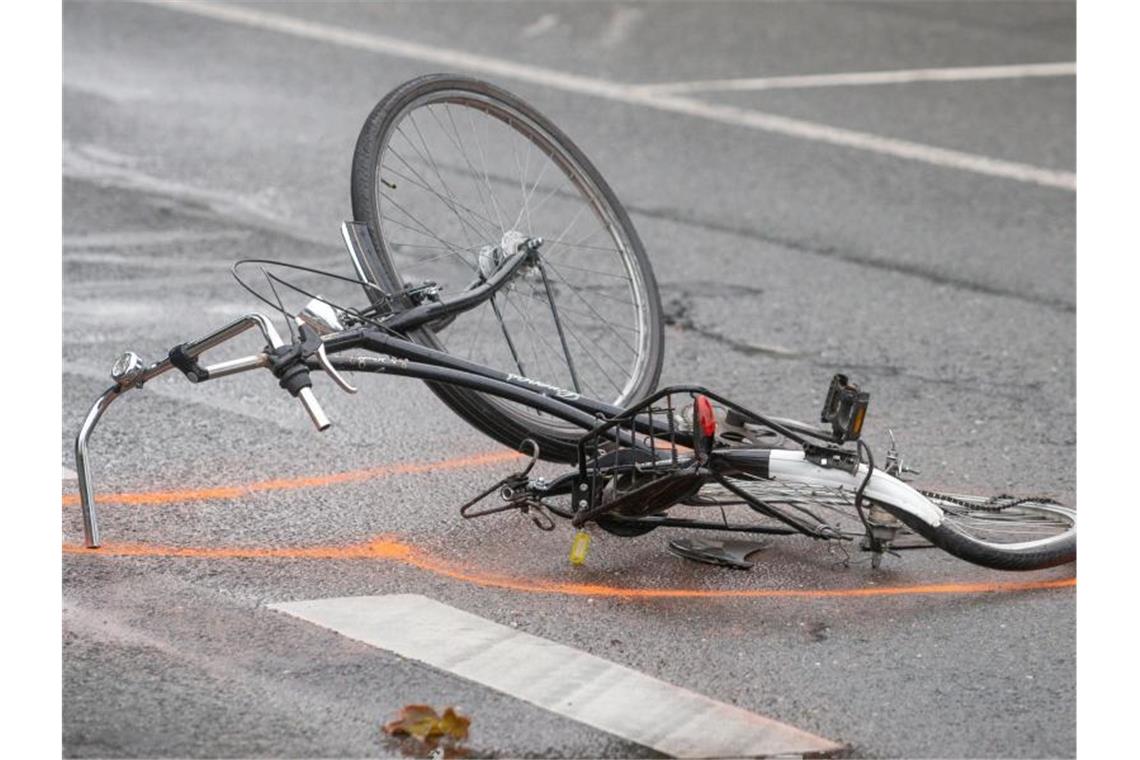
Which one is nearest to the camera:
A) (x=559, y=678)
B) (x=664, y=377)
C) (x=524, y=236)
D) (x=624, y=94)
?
(x=559, y=678)

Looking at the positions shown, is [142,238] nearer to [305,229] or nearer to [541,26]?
[305,229]

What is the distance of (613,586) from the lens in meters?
4.45

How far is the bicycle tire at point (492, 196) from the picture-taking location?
4758mm

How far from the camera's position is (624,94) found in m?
9.91

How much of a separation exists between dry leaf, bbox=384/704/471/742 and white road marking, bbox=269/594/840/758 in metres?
0.21

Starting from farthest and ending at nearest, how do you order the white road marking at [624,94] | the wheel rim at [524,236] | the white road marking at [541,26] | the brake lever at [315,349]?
the white road marking at [541,26] → the white road marking at [624,94] → the wheel rim at [524,236] → the brake lever at [315,349]

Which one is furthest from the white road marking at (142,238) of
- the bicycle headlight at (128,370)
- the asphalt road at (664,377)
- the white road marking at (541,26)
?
the white road marking at (541,26)

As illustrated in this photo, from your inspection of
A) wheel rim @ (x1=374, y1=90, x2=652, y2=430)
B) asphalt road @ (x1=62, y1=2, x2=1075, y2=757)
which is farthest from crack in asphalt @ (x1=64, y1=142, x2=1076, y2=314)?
wheel rim @ (x1=374, y1=90, x2=652, y2=430)

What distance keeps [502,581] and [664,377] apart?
6.01 feet

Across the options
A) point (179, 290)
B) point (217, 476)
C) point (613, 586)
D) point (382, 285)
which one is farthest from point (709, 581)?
point (179, 290)

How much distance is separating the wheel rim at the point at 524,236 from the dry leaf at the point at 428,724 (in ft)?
4.01

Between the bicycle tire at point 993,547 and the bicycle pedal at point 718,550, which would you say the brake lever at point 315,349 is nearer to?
the bicycle pedal at point 718,550

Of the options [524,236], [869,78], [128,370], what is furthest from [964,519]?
[869,78]
